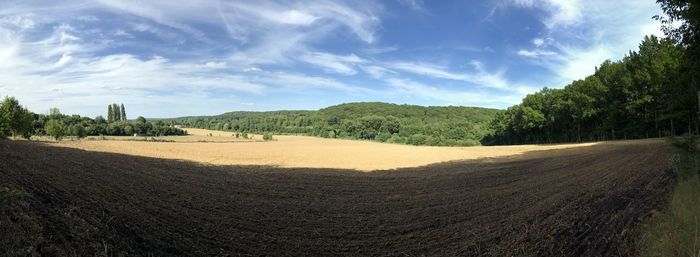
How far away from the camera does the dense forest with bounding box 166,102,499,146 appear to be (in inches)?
4560

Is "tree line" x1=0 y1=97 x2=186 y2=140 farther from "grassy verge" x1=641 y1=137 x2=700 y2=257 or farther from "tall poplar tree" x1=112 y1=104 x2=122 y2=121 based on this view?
"grassy verge" x1=641 y1=137 x2=700 y2=257

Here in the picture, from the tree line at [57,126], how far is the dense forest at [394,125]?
51879mm

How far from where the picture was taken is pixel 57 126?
208ft

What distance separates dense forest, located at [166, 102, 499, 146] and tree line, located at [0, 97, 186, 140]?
5188 cm

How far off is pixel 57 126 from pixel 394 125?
3961 inches

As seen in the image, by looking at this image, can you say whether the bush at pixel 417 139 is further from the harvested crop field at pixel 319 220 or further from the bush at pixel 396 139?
the harvested crop field at pixel 319 220

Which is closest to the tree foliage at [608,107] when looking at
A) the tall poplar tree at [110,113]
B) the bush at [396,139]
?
the bush at [396,139]

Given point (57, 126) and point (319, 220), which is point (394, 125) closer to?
point (57, 126)

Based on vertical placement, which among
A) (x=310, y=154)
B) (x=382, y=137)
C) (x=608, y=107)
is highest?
(x=608, y=107)

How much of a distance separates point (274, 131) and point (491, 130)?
9810 centimetres

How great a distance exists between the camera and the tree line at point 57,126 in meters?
50.3

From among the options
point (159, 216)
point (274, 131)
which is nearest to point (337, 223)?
point (159, 216)

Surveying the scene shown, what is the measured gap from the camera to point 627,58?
70.0 meters

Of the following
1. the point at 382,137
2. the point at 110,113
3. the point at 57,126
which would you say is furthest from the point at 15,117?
the point at 110,113
